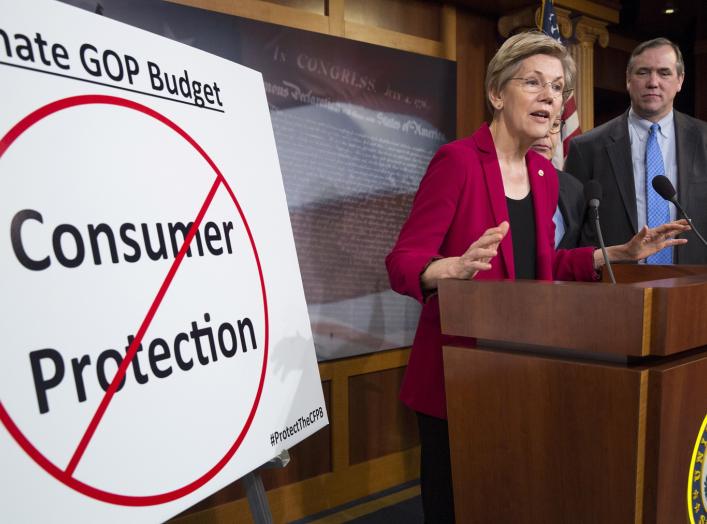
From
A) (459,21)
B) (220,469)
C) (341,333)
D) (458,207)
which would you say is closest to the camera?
(220,469)

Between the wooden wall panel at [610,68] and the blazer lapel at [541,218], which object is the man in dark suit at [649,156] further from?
the wooden wall panel at [610,68]

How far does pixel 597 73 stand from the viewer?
6102 millimetres

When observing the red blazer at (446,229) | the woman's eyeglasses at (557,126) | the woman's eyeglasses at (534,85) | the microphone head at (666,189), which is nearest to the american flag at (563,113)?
the woman's eyeglasses at (557,126)

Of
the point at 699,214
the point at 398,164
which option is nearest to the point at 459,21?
the point at 398,164

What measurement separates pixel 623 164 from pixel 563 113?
0.86 metres

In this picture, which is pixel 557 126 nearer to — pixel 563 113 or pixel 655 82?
pixel 563 113

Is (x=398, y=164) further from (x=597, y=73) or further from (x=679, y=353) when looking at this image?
(x=597, y=73)

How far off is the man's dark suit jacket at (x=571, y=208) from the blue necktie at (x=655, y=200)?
0.25 metres

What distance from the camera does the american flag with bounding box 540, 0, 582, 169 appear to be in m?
3.34

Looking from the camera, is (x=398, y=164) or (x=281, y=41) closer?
(x=281, y=41)

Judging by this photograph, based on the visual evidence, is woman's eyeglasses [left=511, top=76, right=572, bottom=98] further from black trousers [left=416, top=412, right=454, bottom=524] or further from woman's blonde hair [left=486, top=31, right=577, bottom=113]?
black trousers [left=416, top=412, right=454, bottom=524]

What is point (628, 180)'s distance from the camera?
2.72m

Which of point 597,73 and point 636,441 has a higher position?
point 597,73

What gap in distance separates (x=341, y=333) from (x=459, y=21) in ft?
5.74
